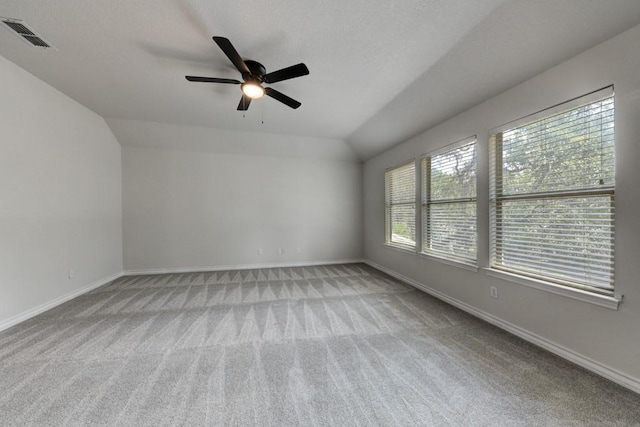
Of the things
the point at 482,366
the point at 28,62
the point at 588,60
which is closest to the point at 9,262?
the point at 28,62

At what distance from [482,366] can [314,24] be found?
314cm

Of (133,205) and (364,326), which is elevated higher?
(133,205)

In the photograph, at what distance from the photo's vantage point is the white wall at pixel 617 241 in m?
1.57

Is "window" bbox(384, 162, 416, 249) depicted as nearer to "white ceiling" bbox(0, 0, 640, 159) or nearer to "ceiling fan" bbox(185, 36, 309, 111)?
"white ceiling" bbox(0, 0, 640, 159)

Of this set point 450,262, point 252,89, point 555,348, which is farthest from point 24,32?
point 555,348

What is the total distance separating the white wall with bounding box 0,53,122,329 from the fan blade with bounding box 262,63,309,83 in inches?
113

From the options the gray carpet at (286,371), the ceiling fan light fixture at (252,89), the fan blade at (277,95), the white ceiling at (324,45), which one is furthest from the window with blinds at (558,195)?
the ceiling fan light fixture at (252,89)

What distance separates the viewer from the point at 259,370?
5.81 ft

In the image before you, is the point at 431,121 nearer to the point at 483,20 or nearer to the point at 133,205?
the point at 483,20

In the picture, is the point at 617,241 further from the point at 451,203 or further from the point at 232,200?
the point at 232,200

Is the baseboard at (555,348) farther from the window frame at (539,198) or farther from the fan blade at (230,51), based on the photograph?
the fan blade at (230,51)

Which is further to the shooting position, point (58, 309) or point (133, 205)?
point (133, 205)

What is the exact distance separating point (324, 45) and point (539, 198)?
2.52 metres

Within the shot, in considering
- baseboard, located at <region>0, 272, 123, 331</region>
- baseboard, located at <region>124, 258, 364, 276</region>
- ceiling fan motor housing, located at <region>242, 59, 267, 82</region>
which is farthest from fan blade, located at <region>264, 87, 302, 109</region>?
baseboard, located at <region>0, 272, 123, 331</region>
